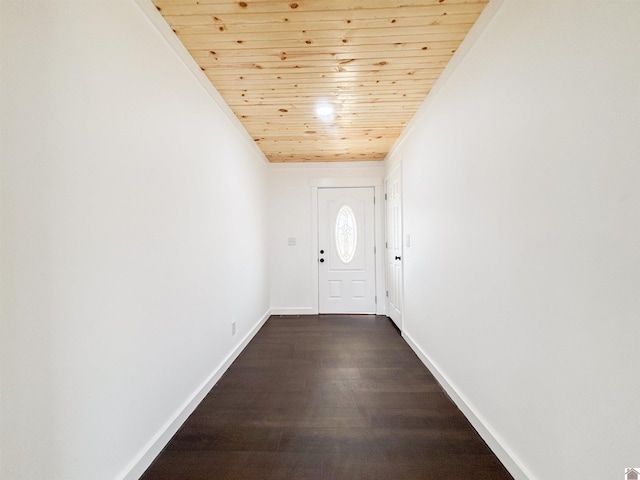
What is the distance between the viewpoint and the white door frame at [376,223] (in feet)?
14.1

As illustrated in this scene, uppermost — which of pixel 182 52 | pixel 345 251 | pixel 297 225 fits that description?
pixel 182 52

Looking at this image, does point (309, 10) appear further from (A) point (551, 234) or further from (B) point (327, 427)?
(B) point (327, 427)

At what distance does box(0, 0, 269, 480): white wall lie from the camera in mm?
842

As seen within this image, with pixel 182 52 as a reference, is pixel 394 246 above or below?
below

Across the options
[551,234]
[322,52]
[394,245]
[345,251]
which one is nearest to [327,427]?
[551,234]

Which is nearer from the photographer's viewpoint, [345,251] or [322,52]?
[322,52]

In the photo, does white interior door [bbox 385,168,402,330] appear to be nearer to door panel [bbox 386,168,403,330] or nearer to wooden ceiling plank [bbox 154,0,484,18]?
door panel [bbox 386,168,403,330]

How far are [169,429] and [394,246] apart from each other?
9.80 ft

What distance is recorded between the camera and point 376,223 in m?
4.32

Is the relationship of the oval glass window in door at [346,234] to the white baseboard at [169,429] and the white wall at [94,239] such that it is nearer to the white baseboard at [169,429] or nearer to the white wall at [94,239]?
A: the white baseboard at [169,429]

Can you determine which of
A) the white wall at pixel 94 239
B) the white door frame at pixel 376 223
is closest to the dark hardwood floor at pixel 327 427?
the white wall at pixel 94 239

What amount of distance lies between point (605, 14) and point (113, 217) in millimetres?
1880

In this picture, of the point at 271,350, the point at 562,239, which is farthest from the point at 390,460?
the point at 271,350

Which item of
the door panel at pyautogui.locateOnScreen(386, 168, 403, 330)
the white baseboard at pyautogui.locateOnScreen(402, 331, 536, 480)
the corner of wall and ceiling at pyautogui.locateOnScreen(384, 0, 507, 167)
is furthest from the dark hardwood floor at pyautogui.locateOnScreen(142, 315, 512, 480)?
the corner of wall and ceiling at pyautogui.locateOnScreen(384, 0, 507, 167)
